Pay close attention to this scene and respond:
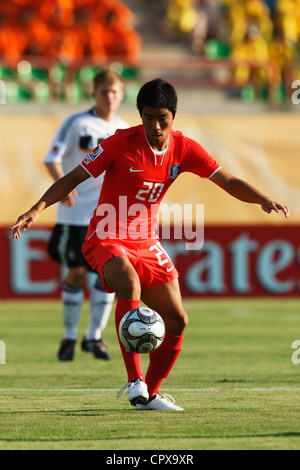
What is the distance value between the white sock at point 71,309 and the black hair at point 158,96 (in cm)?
355

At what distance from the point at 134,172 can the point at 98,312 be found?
3239mm

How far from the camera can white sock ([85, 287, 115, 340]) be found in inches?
353

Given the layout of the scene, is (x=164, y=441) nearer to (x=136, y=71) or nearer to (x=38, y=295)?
(x=38, y=295)

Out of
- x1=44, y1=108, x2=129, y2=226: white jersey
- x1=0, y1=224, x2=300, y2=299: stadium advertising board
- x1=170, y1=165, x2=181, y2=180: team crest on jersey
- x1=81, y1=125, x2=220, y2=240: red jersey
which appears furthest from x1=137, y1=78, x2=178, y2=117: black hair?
x1=0, y1=224, x2=300, y2=299: stadium advertising board

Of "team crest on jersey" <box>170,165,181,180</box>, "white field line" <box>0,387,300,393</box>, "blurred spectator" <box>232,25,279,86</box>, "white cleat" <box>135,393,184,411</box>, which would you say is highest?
"blurred spectator" <box>232,25,279,86</box>

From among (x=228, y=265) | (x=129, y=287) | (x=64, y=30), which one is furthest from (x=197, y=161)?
(x=64, y=30)

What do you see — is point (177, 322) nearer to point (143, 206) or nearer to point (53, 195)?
point (143, 206)

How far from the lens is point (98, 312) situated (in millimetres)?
8969

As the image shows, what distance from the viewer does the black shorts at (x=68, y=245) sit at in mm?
8867

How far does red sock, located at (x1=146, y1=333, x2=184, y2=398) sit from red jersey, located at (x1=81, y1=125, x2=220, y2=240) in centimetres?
69

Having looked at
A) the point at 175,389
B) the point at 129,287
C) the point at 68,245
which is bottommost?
the point at 175,389

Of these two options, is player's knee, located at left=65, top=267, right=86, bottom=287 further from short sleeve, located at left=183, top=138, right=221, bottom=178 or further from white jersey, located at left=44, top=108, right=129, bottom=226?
short sleeve, located at left=183, top=138, right=221, bottom=178

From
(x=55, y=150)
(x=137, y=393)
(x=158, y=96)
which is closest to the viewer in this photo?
(x=137, y=393)

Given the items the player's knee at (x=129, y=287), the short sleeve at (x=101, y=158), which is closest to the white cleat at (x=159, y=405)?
the player's knee at (x=129, y=287)
